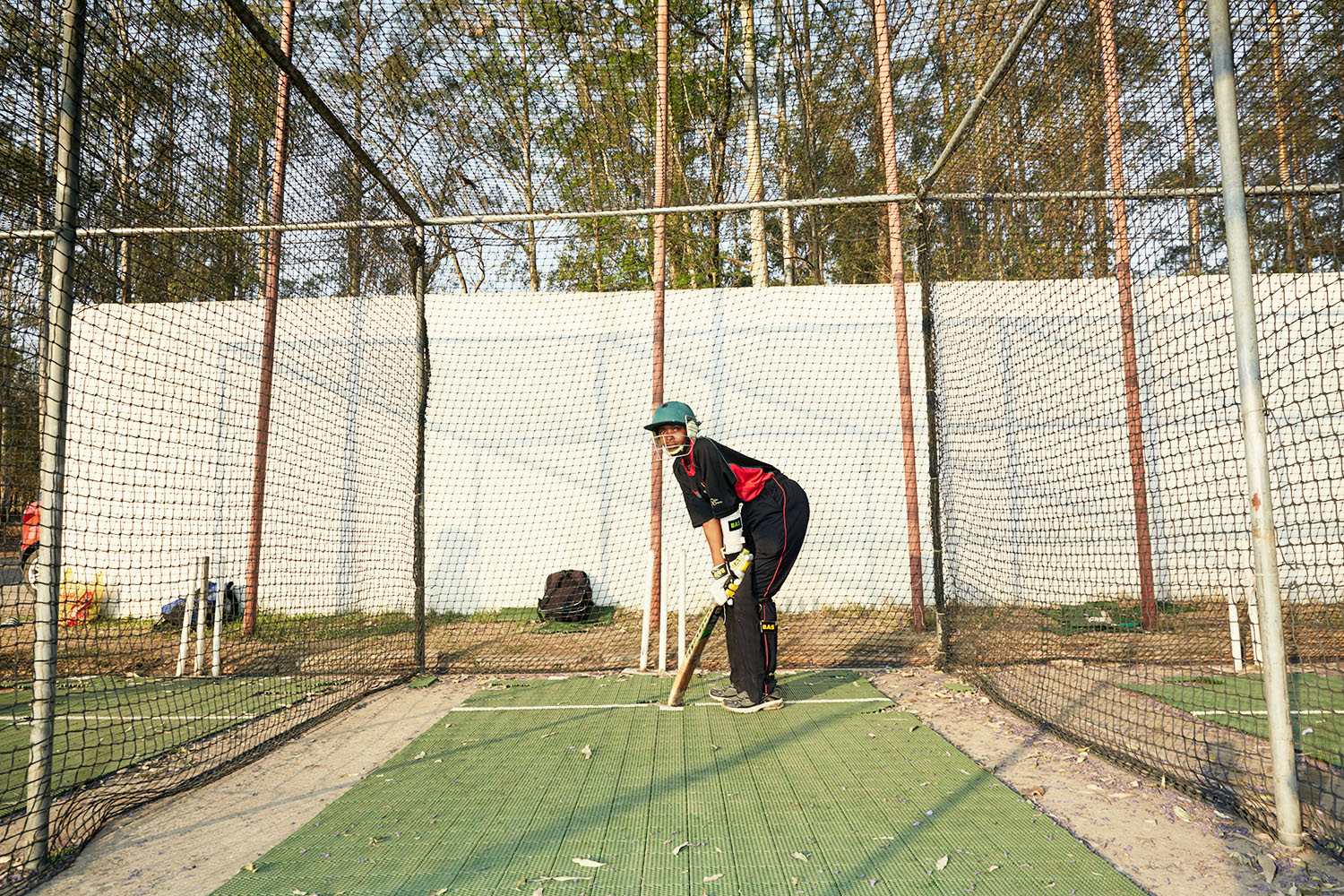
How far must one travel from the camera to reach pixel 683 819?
2.77 meters

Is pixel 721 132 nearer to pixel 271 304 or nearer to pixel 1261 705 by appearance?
pixel 271 304

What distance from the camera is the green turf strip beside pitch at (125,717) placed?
348 centimetres

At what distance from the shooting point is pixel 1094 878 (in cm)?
226

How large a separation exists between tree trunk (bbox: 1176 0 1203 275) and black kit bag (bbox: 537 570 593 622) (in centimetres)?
545

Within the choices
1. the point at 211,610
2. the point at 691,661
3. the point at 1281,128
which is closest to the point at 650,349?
the point at 691,661

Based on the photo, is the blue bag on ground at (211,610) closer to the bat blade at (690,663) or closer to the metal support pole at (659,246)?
the metal support pole at (659,246)

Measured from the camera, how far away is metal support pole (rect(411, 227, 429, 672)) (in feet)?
18.2

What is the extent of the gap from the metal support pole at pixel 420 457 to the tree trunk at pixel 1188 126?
15.8 ft

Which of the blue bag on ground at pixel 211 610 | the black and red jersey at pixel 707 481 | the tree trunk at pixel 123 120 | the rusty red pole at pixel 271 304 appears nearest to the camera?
the tree trunk at pixel 123 120

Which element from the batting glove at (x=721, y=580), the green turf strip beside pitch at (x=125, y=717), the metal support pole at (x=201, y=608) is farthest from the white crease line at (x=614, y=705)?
the metal support pole at (x=201, y=608)

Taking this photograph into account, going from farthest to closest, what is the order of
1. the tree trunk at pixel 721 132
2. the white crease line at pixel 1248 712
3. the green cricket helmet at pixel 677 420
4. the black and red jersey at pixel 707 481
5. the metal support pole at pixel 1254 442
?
A: the tree trunk at pixel 721 132, the green cricket helmet at pixel 677 420, the black and red jersey at pixel 707 481, the white crease line at pixel 1248 712, the metal support pole at pixel 1254 442

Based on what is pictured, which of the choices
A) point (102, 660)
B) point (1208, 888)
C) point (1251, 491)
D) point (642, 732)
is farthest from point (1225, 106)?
point (102, 660)

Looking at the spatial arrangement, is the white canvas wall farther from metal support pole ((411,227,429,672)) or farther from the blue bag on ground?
metal support pole ((411,227,429,672))

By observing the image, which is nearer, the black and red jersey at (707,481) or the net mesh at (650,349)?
the net mesh at (650,349)
